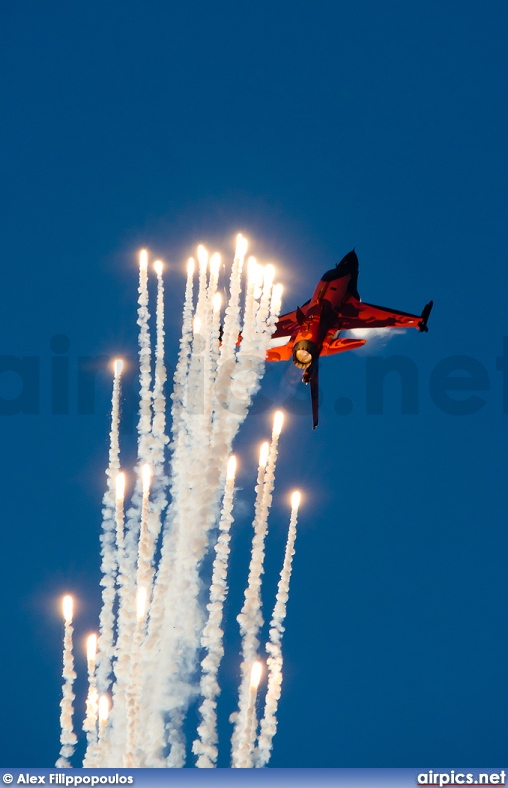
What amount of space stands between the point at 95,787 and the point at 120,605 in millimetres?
→ 12010

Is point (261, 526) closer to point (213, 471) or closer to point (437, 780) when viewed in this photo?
point (213, 471)

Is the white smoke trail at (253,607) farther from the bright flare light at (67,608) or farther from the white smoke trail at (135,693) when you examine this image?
the bright flare light at (67,608)

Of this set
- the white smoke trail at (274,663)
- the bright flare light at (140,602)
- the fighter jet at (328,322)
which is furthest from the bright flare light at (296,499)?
the bright flare light at (140,602)

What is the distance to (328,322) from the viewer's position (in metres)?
55.9

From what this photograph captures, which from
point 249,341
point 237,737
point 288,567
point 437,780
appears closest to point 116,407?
point 249,341

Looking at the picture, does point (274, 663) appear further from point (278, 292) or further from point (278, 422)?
point (278, 292)

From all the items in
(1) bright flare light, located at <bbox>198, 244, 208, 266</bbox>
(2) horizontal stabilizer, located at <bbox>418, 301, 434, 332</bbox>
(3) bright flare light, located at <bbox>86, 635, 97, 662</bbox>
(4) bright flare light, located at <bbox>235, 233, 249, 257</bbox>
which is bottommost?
(3) bright flare light, located at <bbox>86, 635, 97, 662</bbox>

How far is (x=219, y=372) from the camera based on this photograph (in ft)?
178

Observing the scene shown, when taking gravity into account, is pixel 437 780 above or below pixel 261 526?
below

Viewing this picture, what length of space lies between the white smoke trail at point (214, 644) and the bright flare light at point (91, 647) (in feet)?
17.4

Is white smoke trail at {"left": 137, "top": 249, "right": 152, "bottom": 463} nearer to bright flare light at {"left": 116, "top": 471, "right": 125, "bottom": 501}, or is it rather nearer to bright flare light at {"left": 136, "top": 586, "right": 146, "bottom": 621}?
bright flare light at {"left": 116, "top": 471, "right": 125, "bottom": 501}

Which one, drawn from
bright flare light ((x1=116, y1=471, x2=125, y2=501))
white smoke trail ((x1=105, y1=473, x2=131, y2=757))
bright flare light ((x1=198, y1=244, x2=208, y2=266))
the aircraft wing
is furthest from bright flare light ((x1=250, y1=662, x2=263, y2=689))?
bright flare light ((x1=198, y1=244, x2=208, y2=266))

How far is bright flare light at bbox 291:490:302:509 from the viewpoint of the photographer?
170 ft

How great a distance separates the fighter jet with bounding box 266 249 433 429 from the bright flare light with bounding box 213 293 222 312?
4.32 m
